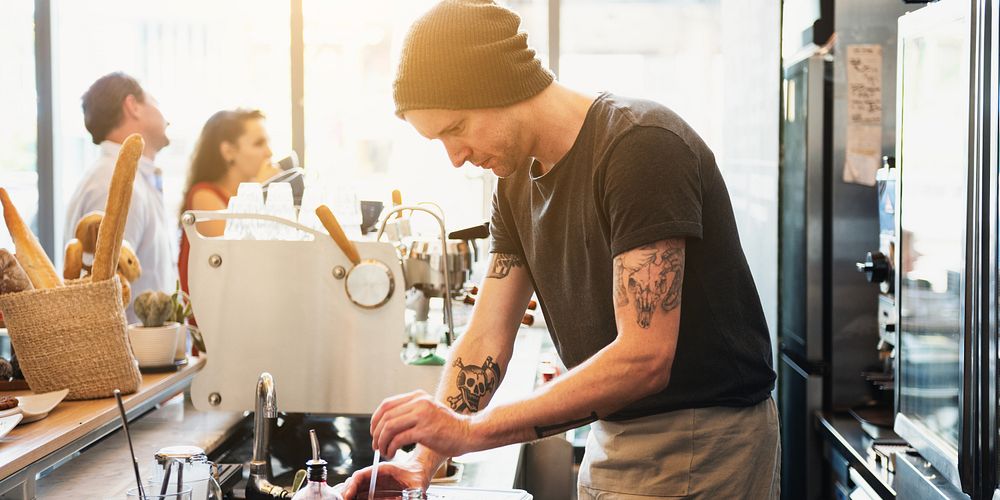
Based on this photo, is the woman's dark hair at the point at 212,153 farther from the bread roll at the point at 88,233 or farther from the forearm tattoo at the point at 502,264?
the forearm tattoo at the point at 502,264

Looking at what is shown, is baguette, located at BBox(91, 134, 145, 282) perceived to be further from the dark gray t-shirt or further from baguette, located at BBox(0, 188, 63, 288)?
the dark gray t-shirt

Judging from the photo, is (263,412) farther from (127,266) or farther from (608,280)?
(127,266)

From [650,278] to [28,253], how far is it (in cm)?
118

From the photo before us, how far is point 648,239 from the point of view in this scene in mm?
1212

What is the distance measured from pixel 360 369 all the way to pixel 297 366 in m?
0.14

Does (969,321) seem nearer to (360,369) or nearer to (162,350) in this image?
(360,369)

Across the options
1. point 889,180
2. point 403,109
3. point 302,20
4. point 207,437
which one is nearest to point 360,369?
point 207,437

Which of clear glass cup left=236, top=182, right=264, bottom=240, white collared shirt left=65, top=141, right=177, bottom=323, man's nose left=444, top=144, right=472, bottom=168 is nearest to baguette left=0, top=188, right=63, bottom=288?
clear glass cup left=236, top=182, right=264, bottom=240

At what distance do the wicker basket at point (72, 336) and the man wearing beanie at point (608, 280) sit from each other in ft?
2.30

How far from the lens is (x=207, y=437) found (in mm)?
2004

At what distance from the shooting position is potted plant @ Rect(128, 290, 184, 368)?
6.91 feet

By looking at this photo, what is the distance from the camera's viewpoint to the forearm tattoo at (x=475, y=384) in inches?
61.2

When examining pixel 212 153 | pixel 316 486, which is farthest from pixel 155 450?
pixel 212 153

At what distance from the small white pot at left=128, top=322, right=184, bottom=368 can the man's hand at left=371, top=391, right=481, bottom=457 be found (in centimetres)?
106
